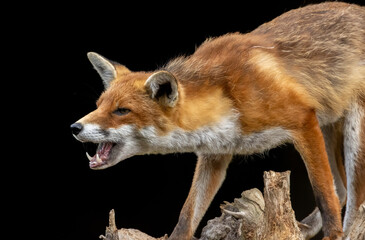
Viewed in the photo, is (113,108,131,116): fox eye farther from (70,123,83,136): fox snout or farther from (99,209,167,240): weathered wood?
(99,209,167,240): weathered wood

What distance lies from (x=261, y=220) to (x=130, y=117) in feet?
4.42

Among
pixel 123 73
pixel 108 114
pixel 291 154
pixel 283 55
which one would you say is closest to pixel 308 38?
pixel 283 55

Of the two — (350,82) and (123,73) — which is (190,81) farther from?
(350,82)

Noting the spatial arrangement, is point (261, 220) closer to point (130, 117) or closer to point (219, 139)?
point (219, 139)

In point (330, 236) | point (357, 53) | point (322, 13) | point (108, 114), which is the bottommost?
point (330, 236)

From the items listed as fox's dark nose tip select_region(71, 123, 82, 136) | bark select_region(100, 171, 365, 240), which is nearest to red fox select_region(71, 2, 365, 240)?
fox's dark nose tip select_region(71, 123, 82, 136)

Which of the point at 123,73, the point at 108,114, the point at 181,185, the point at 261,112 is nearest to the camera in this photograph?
the point at 108,114

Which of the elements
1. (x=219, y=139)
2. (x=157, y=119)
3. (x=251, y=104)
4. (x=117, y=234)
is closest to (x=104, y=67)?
(x=157, y=119)

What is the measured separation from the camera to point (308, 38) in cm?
511

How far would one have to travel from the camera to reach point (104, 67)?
487cm

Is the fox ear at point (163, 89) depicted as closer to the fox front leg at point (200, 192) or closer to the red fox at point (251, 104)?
the red fox at point (251, 104)

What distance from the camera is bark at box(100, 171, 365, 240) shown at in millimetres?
4199

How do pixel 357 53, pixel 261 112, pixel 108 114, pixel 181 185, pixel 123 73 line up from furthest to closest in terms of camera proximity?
1. pixel 181 185
2. pixel 357 53
3. pixel 123 73
4. pixel 261 112
5. pixel 108 114

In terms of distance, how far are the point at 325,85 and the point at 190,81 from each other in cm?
126
